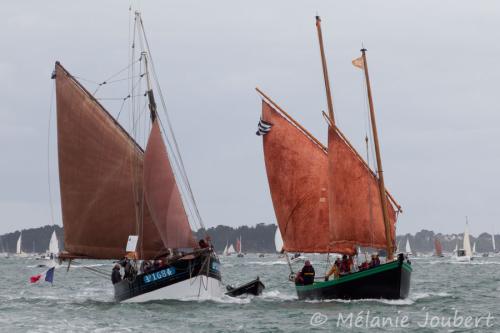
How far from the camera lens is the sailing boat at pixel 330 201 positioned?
45.1 m

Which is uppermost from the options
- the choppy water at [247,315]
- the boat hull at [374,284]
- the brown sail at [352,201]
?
the brown sail at [352,201]

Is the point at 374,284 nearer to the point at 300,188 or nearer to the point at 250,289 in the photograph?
the point at 300,188

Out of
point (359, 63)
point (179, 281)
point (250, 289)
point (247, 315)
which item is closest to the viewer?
point (247, 315)

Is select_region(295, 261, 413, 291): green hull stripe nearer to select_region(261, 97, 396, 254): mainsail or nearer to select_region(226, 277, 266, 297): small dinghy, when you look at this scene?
select_region(261, 97, 396, 254): mainsail

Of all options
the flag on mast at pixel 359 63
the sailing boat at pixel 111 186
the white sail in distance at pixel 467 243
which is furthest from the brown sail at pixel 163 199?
the white sail in distance at pixel 467 243

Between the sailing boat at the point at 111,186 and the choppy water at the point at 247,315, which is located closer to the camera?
the choppy water at the point at 247,315

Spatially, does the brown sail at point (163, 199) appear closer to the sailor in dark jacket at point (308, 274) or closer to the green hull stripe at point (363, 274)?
the sailor in dark jacket at point (308, 274)

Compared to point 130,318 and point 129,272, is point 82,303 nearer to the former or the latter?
point 129,272

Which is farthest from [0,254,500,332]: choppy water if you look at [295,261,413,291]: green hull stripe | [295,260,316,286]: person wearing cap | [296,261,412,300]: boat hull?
[295,260,316,286]: person wearing cap

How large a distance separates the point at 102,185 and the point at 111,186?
49cm

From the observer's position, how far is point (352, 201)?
4681 cm

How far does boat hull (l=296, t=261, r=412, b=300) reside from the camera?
44.2 meters

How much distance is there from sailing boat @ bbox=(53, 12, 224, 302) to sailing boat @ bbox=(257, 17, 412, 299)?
16.0ft

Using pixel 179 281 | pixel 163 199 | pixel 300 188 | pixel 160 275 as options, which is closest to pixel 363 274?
→ pixel 300 188
